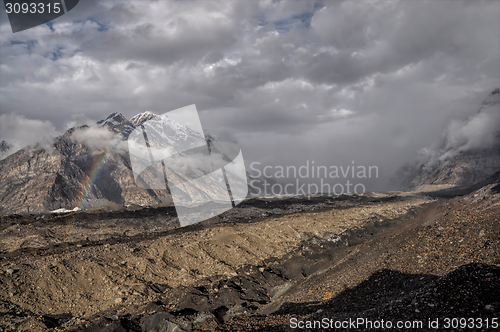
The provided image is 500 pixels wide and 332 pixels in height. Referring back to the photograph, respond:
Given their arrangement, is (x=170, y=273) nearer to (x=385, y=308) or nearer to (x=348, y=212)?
(x=385, y=308)

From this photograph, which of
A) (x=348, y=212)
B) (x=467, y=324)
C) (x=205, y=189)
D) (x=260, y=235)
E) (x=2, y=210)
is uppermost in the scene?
(x=467, y=324)

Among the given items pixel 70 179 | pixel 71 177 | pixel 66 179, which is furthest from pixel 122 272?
pixel 71 177

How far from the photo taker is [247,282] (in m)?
16.9

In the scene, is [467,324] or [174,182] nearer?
[467,324]

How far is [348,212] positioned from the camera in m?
35.5

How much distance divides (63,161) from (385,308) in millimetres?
162080

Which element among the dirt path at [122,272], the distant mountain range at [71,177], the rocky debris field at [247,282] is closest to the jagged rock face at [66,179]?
the distant mountain range at [71,177]

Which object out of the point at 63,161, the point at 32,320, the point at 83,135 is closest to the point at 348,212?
the point at 32,320

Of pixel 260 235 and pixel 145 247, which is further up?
pixel 145 247

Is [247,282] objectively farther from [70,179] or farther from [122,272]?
[70,179]

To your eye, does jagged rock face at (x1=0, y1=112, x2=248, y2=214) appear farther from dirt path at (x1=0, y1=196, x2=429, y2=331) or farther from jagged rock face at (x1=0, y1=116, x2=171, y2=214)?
dirt path at (x1=0, y1=196, x2=429, y2=331)

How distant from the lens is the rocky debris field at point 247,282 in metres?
8.74

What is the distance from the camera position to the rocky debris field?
8.74 m

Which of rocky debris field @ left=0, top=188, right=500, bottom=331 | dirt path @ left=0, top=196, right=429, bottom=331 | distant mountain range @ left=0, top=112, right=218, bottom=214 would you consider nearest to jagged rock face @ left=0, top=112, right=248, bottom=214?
distant mountain range @ left=0, top=112, right=218, bottom=214
